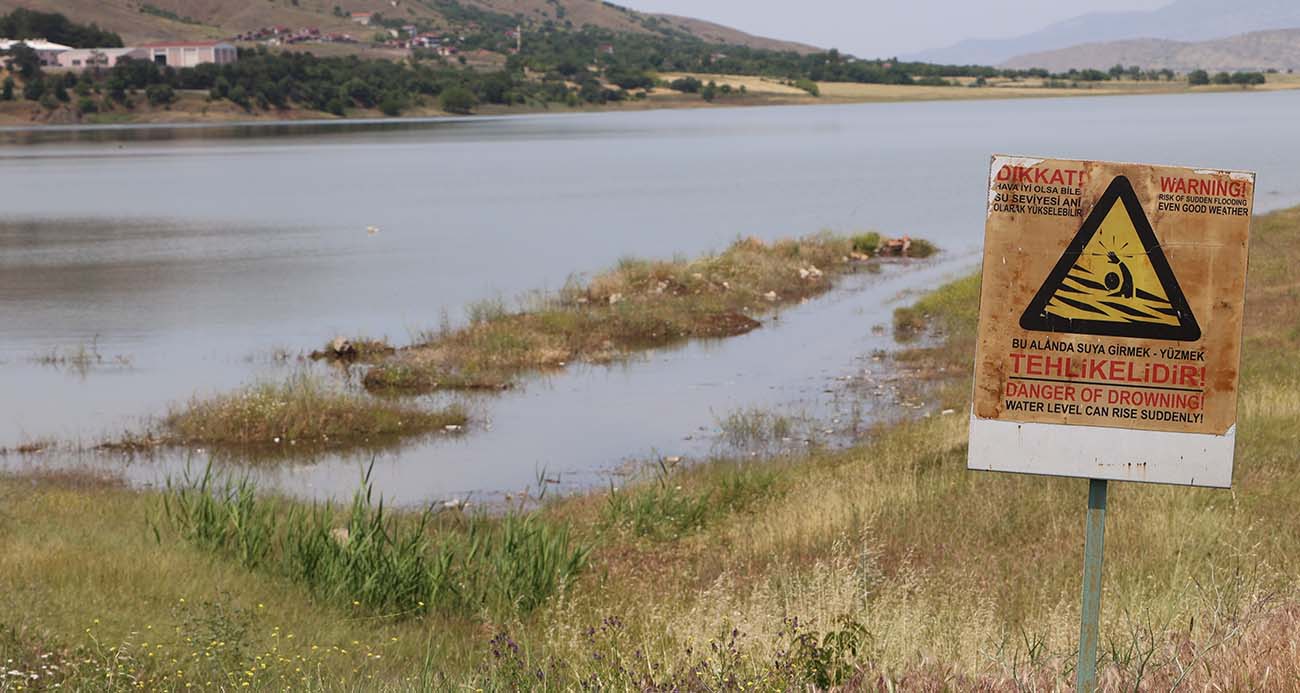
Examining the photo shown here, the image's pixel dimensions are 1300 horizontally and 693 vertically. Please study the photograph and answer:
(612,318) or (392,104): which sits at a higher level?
(392,104)

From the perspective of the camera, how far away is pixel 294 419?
1934 cm

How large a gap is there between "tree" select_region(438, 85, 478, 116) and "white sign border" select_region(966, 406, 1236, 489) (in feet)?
555

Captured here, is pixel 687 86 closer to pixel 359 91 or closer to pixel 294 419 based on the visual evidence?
pixel 359 91

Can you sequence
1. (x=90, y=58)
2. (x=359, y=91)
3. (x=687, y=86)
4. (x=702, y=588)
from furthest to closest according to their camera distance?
1. (x=687, y=86)
2. (x=90, y=58)
3. (x=359, y=91)
4. (x=702, y=588)

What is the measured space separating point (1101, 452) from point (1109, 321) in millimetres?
443

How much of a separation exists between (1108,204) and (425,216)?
54993mm

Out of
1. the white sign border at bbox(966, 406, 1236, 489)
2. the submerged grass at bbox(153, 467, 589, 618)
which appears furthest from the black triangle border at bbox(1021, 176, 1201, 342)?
the submerged grass at bbox(153, 467, 589, 618)

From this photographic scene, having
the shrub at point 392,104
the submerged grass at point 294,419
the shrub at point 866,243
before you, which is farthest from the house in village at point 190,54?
the submerged grass at point 294,419

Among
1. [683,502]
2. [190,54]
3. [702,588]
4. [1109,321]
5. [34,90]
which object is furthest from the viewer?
[190,54]

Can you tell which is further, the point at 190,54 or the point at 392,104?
the point at 190,54

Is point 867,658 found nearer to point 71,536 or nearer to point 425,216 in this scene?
point 71,536

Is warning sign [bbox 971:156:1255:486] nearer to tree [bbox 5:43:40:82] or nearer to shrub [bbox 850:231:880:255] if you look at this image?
shrub [bbox 850:231:880:255]

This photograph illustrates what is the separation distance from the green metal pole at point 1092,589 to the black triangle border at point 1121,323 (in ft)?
1.72

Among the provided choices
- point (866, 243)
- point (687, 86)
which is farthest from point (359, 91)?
point (866, 243)
